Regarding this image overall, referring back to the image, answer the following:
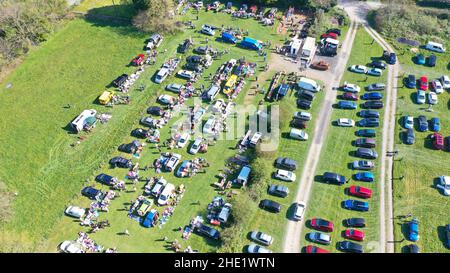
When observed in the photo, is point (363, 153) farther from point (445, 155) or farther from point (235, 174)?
point (235, 174)

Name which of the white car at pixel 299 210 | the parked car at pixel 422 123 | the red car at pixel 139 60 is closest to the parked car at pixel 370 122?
the parked car at pixel 422 123

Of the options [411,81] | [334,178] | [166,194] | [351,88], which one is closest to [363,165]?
[334,178]

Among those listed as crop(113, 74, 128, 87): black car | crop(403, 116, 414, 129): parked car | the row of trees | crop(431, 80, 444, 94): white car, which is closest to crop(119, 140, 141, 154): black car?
crop(113, 74, 128, 87): black car

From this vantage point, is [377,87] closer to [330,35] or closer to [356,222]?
[330,35]

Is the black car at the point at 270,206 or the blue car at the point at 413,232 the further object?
the black car at the point at 270,206

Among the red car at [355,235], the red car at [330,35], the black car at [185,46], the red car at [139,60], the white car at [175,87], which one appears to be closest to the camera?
the red car at [355,235]

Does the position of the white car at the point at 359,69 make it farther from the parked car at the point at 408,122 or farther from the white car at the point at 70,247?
the white car at the point at 70,247

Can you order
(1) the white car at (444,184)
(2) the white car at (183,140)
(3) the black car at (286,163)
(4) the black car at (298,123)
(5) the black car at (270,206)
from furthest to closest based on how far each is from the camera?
(4) the black car at (298,123)
(2) the white car at (183,140)
(3) the black car at (286,163)
(1) the white car at (444,184)
(5) the black car at (270,206)
